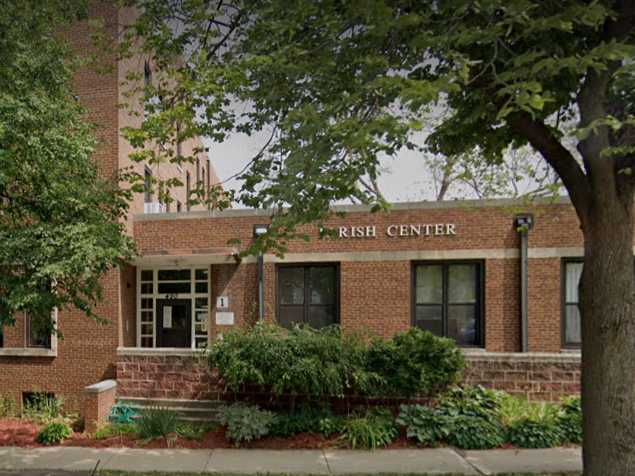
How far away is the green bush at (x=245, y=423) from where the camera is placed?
839cm

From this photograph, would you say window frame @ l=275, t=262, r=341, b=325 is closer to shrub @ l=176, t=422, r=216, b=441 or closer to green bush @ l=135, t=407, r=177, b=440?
shrub @ l=176, t=422, r=216, b=441

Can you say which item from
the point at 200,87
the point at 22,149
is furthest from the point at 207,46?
the point at 22,149

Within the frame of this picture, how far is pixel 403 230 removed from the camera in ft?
40.3

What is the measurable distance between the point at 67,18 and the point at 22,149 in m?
2.21

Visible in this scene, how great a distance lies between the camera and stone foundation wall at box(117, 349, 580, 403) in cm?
927

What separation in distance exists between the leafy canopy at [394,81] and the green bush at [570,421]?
4.90m

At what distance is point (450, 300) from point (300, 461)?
6.22 meters

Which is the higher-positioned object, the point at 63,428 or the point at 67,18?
the point at 67,18

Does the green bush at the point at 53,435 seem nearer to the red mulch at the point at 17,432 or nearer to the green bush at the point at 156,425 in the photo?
the red mulch at the point at 17,432

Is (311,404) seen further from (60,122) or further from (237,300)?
(60,122)

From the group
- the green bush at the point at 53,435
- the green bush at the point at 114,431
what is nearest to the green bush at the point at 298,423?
the green bush at the point at 114,431

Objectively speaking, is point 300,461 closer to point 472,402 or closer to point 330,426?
Result: point 330,426

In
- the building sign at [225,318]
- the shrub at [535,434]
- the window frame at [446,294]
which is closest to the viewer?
the shrub at [535,434]

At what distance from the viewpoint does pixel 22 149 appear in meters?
6.73
